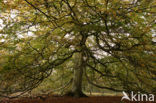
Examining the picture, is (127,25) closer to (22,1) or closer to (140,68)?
(140,68)

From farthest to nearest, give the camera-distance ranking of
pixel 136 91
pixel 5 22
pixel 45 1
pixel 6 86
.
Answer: pixel 136 91
pixel 6 86
pixel 5 22
pixel 45 1

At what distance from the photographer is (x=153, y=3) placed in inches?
145

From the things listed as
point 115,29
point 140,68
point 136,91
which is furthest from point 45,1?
point 136,91

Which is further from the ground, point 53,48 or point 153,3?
point 153,3

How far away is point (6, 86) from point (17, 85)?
13.6 inches

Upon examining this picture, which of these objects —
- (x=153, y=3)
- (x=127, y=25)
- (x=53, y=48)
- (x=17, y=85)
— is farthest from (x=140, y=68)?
(x=17, y=85)

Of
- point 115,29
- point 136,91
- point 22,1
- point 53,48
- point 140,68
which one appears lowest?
point 136,91

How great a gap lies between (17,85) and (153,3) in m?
5.35

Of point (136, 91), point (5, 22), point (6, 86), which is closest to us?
point (5, 22)

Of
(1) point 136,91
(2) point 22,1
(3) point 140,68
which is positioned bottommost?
(1) point 136,91

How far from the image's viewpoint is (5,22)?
3877 mm

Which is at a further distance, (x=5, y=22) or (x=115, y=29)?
(x=115, y=29)

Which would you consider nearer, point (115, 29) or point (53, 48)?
point (115, 29)

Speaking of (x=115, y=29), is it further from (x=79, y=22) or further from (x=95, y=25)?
(x=79, y=22)
